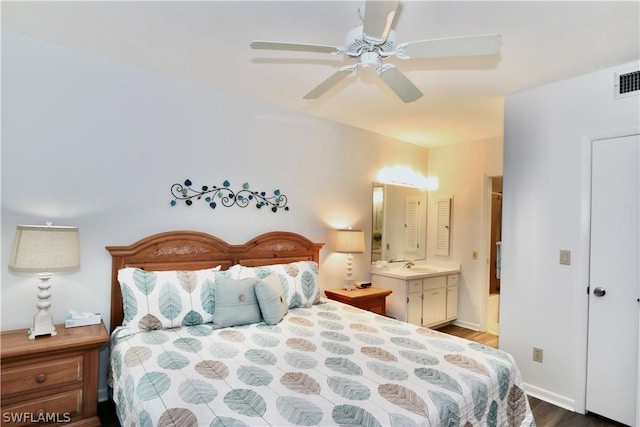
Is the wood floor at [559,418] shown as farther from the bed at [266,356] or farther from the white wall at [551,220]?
the bed at [266,356]

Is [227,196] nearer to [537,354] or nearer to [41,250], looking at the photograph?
[41,250]

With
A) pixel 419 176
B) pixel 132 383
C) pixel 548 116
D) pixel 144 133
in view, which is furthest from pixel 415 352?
pixel 419 176

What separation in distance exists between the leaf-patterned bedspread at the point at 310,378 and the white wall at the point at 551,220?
41.9 inches

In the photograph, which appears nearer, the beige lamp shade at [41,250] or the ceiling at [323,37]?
the ceiling at [323,37]

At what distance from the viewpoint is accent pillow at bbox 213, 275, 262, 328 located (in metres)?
2.46

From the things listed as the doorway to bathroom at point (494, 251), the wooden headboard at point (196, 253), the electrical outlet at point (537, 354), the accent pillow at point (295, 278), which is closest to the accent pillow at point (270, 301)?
the accent pillow at point (295, 278)

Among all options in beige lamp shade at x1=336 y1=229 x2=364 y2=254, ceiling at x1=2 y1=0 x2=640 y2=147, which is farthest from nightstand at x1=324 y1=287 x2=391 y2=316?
ceiling at x1=2 y1=0 x2=640 y2=147

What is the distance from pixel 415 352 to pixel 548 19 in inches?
81.4

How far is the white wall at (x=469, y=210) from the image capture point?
4.49 meters

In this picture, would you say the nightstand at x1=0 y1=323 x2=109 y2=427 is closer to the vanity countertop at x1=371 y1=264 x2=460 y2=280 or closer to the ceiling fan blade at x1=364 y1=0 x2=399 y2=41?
the ceiling fan blade at x1=364 y1=0 x2=399 y2=41

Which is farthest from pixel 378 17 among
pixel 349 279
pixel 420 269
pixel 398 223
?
pixel 420 269

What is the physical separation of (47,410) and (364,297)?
2.62m

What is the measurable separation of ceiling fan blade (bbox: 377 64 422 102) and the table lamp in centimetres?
215

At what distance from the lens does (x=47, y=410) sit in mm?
2006
